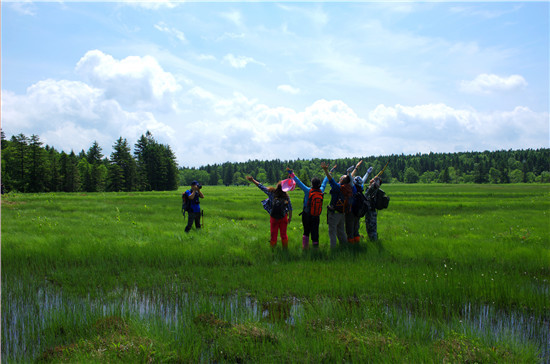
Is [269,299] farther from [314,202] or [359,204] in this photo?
[359,204]

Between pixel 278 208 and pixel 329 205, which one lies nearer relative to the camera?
pixel 278 208

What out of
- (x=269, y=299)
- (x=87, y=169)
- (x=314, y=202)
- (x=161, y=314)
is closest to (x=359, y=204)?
(x=314, y=202)

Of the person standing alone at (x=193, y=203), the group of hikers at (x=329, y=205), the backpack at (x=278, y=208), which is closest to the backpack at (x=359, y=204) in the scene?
the group of hikers at (x=329, y=205)

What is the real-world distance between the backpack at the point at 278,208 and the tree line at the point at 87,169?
6336 centimetres

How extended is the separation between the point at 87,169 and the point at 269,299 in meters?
81.7

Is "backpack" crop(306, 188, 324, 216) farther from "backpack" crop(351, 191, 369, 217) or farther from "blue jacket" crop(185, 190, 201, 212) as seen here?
"blue jacket" crop(185, 190, 201, 212)

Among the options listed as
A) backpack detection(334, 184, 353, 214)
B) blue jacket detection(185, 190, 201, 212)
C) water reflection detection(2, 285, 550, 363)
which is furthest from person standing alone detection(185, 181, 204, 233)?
water reflection detection(2, 285, 550, 363)

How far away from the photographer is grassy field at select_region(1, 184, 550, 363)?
184 inches

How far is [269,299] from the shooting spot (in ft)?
22.3

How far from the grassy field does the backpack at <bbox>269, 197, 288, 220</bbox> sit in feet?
3.88

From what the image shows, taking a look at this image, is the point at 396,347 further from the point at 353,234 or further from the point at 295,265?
the point at 353,234

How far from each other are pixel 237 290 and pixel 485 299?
5289 millimetres

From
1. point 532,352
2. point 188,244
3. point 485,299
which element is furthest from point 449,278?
point 188,244

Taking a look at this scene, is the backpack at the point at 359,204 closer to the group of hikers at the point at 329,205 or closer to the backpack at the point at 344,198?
the group of hikers at the point at 329,205
